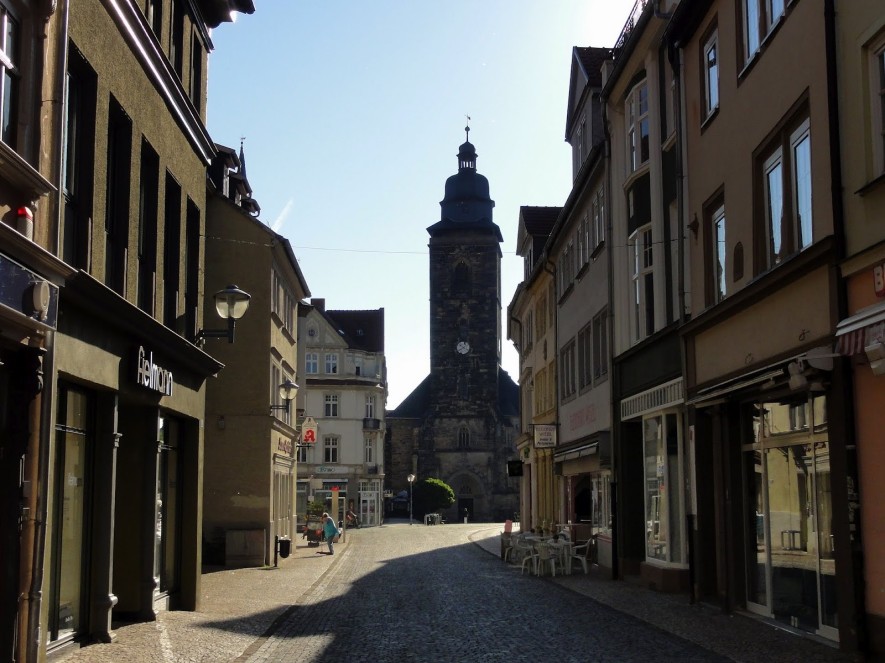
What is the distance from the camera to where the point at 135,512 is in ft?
49.3

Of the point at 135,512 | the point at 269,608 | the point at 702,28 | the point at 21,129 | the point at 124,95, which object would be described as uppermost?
the point at 702,28

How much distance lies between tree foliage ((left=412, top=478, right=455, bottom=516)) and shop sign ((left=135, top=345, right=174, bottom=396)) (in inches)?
2723

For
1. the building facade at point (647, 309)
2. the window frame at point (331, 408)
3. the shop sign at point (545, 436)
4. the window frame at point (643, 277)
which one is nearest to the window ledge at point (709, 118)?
the building facade at point (647, 309)

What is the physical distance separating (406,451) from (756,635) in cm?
8439

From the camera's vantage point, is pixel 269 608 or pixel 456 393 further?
pixel 456 393

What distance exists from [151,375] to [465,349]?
7966 centimetres

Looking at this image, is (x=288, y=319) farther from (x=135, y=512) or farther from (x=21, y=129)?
(x=21, y=129)

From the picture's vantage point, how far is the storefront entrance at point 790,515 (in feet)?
41.4

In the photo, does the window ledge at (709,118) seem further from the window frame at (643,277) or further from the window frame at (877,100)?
the window frame at (877,100)

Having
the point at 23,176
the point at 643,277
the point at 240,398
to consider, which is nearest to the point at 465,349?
the point at 240,398

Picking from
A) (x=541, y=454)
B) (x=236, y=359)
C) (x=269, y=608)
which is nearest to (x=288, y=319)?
(x=236, y=359)

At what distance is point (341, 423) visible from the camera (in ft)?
240

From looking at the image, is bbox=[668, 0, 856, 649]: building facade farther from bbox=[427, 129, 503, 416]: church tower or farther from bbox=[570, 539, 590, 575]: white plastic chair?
bbox=[427, 129, 503, 416]: church tower

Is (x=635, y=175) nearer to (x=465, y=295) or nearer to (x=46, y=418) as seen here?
(x=46, y=418)
